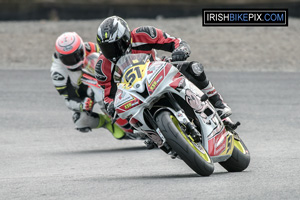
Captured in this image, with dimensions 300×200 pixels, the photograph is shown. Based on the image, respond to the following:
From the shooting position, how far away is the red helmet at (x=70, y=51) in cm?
1003

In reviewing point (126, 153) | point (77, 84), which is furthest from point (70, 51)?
point (126, 153)

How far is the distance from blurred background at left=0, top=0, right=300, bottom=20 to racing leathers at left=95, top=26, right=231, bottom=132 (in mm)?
10512

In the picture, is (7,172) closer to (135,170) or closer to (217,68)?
(135,170)

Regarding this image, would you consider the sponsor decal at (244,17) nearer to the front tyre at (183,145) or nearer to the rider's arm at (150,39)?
the rider's arm at (150,39)

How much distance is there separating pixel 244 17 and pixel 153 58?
12476 mm

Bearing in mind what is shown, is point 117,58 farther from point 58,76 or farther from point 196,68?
point 58,76

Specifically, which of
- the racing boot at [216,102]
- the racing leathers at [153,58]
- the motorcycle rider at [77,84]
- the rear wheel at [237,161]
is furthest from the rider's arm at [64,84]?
the rear wheel at [237,161]

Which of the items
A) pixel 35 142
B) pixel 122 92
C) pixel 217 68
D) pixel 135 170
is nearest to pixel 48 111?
pixel 35 142

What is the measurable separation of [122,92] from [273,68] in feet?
33.5

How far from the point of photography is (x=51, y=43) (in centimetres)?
1878

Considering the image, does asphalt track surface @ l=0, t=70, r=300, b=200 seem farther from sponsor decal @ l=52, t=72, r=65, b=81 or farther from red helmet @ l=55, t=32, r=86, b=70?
red helmet @ l=55, t=32, r=86, b=70

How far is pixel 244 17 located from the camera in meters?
20.1

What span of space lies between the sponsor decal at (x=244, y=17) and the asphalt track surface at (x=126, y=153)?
2920 millimetres

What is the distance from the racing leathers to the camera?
7008mm
